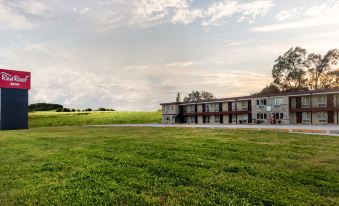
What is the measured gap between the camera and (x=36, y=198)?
11805 mm

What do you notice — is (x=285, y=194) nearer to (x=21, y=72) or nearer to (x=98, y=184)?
(x=98, y=184)

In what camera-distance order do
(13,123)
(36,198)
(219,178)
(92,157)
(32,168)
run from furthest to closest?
(13,123), (92,157), (32,168), (219,178), (36,198)

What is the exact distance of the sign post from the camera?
74.1m

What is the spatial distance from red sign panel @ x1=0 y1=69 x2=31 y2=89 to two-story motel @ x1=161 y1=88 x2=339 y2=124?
156 ft

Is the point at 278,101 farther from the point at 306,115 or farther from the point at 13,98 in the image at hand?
the point at 13,98

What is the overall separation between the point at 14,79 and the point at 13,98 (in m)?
4.90

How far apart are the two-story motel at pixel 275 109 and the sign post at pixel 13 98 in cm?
4753

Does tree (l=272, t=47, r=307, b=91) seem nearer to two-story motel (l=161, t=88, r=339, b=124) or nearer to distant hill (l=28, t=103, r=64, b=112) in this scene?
two-story motel (l=161, t=88, r=339, b=124)

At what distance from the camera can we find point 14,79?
2987 inches

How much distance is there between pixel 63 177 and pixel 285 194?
1039 cm

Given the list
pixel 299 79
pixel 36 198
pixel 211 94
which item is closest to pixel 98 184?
pixel 36 198

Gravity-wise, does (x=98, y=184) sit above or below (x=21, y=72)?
below

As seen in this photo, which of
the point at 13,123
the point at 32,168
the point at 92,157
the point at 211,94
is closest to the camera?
the point at 32,168

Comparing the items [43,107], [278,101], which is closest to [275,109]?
[278,101]
